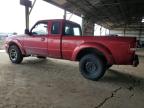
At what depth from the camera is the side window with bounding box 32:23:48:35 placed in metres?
7.56

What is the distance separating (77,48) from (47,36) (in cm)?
138

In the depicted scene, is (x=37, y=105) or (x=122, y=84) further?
(x=122, y=84)

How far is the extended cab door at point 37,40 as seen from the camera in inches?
295

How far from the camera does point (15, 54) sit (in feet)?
27.7

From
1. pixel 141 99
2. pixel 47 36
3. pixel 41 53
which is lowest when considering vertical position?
pixel 141 99

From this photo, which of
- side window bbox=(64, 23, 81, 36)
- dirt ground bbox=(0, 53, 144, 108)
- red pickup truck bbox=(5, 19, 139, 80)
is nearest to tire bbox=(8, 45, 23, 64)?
red pickup truck bbox=(5, 19, 139, 80)

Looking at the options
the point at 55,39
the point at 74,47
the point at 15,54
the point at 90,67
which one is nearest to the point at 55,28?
the point at 55,39

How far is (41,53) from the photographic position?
7645 mm

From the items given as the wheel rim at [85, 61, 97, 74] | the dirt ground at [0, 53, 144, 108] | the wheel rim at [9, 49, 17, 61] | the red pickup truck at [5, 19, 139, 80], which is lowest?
the dirt ground at [0, 53, 144, 108]

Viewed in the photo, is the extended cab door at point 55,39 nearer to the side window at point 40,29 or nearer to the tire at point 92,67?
the side window at point 40,29

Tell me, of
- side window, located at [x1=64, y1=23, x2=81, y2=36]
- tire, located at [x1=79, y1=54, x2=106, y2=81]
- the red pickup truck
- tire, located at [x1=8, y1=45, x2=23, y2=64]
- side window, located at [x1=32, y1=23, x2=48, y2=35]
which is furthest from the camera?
tire, located at [x1=8, y1=45, x2=23, y2=64]

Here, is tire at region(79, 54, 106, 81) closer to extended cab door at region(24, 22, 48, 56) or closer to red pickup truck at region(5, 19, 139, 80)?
red pickup truck at region(5, 19, 139, 80)

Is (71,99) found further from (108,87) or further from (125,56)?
(125,56)

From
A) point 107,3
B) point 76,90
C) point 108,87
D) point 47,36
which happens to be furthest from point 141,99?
point 107,3
